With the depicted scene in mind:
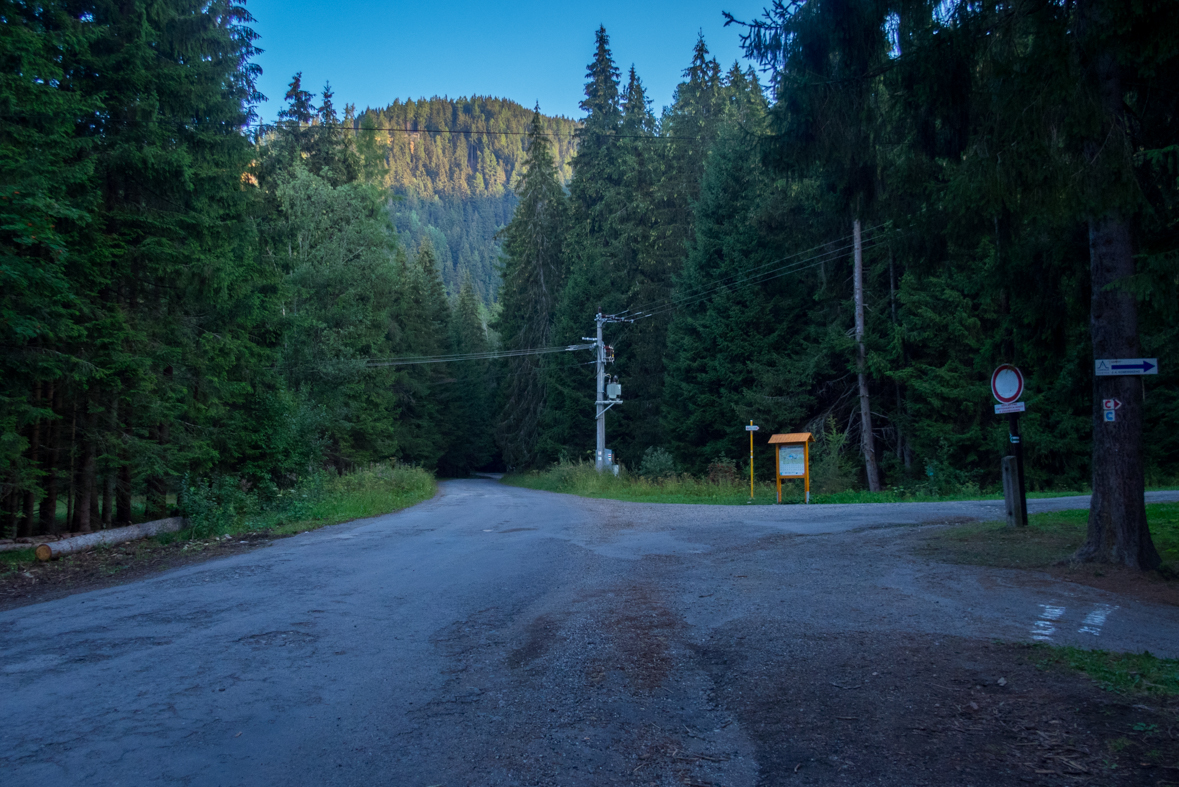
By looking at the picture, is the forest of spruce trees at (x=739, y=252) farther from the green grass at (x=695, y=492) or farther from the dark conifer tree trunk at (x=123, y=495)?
the green grass at (x=695, y=492)

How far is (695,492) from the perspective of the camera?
2455 cm

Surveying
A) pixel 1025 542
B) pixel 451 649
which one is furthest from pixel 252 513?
pixel 1025 542

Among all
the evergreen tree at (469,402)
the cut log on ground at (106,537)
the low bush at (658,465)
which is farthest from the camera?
the evergreen tree at (469,402)

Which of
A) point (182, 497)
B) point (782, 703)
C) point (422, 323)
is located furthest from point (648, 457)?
point (422, 323)

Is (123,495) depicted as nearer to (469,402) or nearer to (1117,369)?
(1117,369)

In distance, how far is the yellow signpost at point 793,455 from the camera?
19.4 m

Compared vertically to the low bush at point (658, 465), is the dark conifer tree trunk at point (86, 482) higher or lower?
higher

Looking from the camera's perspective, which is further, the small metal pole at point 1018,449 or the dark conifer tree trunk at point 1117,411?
the small metal pole at point 1018,449

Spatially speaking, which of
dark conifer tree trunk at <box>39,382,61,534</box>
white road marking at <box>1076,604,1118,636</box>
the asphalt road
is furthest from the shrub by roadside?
dark conifer tree trunk at <box>39,382,61,534</box>

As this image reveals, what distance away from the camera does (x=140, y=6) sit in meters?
13.3

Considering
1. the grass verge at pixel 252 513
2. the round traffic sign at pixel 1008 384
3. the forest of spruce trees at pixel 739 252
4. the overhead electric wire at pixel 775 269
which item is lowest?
the grass verge at pixel 252 513

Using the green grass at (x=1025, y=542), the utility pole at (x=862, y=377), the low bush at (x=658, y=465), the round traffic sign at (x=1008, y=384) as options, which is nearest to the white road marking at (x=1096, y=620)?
the green grass at (x=1025, y=542)

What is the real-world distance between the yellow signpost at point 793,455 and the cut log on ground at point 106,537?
46.7 ft

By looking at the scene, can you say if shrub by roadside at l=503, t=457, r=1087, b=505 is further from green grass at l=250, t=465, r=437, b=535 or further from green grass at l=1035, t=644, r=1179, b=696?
green grass at l=1035, t=644, r=1179, b=696
